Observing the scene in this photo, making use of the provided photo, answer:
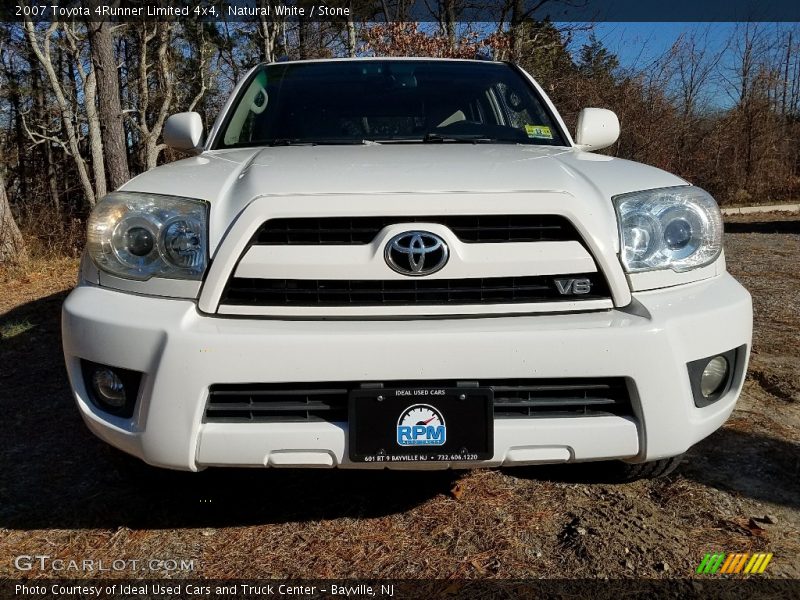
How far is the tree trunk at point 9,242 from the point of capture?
7.42 m

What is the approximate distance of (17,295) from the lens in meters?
6.32

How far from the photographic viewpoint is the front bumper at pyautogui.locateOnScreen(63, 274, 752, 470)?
5.46 ft

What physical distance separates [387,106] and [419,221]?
1417 millimetres

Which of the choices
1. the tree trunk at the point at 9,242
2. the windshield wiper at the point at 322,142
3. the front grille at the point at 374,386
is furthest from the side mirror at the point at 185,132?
the tree trunk at the point at 9,242

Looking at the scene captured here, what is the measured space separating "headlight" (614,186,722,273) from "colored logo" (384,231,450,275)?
53cm

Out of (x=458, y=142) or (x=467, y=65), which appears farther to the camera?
(x=467, y=65)

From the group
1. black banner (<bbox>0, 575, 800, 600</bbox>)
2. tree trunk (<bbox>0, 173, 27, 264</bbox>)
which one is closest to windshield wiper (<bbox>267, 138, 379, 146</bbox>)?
black banner (<bbox>0, 575, 800, 600</bbox>)

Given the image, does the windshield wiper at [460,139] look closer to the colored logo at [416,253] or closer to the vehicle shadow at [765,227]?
the colored logo at [416,253]

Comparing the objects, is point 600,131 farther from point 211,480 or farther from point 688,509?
point 211,480

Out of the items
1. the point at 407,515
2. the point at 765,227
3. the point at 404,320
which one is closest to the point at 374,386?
the point at 404,320

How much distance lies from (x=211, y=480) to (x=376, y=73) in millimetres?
2094

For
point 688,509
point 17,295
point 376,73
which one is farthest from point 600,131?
point 17,295

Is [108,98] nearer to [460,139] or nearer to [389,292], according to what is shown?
[460,139]

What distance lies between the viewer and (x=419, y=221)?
5.90 ft
